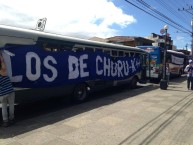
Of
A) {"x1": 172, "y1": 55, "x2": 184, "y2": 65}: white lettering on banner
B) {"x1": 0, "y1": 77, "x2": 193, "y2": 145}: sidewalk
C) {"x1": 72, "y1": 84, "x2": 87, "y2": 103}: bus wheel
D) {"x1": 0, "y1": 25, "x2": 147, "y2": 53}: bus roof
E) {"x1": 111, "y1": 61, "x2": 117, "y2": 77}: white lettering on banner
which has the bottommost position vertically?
{"x1": 0, "y1": 77, "x2": 193, "y2": 145}: sidewalk

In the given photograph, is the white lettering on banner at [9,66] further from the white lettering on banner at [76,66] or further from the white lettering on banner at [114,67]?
the white lettering on banner at [114,67]

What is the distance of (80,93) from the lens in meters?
11.6

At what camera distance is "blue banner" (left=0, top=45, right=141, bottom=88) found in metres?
8.27

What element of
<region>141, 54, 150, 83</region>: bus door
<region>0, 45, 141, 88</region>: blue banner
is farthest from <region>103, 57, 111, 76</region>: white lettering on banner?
<region>141, 54, 150, 83</region>: bus door

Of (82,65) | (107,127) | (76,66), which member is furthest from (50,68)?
(107,127)

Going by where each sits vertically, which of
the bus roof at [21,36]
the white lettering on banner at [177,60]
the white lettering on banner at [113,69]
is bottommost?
the white lettering on banner at [113,69]

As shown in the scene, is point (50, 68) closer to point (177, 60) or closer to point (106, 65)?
point (106, 65)

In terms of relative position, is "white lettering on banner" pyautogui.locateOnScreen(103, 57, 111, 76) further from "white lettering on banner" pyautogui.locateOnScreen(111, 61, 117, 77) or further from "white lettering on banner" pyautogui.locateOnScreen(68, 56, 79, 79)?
"white lettering on banner" pyautogui.locateOnScreen(68, 56, 79, 79)

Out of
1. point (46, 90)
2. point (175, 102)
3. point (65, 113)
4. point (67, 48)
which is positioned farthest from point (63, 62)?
point (175, 102)

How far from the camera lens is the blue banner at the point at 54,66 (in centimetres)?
827

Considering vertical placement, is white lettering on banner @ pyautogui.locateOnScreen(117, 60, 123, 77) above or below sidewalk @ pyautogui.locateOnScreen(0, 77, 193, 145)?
above

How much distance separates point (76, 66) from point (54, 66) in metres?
1.41

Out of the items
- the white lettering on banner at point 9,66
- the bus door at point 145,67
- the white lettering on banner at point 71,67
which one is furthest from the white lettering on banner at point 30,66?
the bus door at point 145,67

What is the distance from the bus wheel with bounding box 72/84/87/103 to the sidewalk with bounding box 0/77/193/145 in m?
0.60
